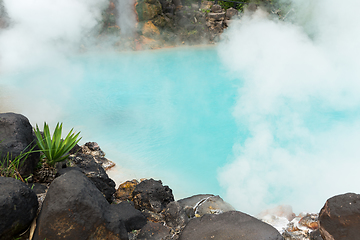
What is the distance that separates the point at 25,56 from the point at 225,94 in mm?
6374

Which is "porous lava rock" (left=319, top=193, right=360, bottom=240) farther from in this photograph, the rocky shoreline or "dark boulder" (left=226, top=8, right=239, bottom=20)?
"dark boulder" (left=226, top=8, right=239, bottom=20)

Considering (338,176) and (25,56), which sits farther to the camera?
(25,56)

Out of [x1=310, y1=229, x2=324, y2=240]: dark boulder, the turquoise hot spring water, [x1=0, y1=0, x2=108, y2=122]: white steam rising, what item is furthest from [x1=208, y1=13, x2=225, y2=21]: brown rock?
[x1=310, y1=229, x2=324, y2=240]: dark boulder

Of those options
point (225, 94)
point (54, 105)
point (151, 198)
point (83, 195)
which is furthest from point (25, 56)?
point (83, 195)

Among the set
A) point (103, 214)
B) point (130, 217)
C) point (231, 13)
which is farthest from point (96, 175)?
point (231, 13)

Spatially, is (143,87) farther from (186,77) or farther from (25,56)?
(25,56)

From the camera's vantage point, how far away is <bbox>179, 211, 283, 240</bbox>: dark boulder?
2.27 metres

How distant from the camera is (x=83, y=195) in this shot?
2053 mm

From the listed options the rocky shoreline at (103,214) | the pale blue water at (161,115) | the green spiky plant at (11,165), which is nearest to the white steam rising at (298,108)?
the pale blue water at (161,115)

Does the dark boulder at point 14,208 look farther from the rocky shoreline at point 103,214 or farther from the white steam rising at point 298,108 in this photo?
the white steam rising at point 298,108

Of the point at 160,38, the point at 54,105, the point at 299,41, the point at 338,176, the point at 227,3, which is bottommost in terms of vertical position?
the point at 338,176

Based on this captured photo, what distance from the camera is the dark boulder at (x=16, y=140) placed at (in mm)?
2537

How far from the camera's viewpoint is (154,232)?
2633 mm

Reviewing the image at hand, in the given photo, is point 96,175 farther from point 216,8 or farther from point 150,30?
point 216,8
